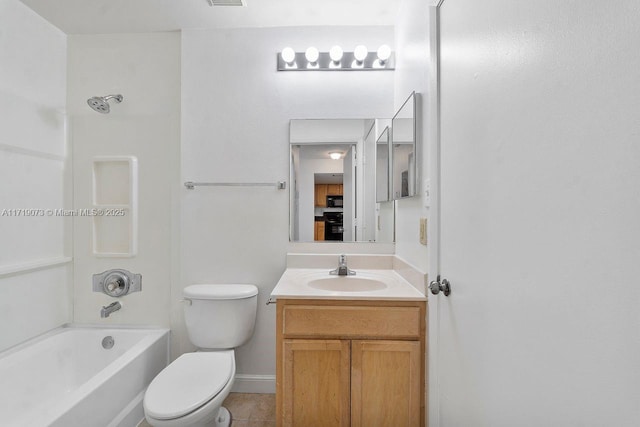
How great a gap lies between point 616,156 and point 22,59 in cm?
271

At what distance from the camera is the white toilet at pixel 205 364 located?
1.26 metres

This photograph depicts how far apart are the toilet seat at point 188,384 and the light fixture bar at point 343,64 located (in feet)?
6.01

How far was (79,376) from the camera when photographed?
1882 mm

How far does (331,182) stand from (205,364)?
129 centimetres

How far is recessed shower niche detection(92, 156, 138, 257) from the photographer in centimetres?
200

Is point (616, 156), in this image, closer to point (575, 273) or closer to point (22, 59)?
point (575, 273)

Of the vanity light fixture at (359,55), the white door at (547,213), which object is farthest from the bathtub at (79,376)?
the vanity light fixture at (359,55)

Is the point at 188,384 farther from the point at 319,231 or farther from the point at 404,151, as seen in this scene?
the point at 404,151

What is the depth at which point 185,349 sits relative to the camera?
6.54 ft

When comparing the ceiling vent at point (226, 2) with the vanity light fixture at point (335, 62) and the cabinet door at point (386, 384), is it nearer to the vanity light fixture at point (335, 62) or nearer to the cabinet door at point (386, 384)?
the vanity light fixture at point (335, 62)

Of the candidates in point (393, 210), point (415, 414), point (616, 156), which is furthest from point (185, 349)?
point (616, 156)

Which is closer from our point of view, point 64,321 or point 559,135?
point 559,135

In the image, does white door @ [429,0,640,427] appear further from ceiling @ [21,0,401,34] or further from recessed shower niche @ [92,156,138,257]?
recessed shower niche @ [92,156,138,257]

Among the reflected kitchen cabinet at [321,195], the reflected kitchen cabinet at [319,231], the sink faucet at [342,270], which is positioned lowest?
the sink faucet at [342,270]
